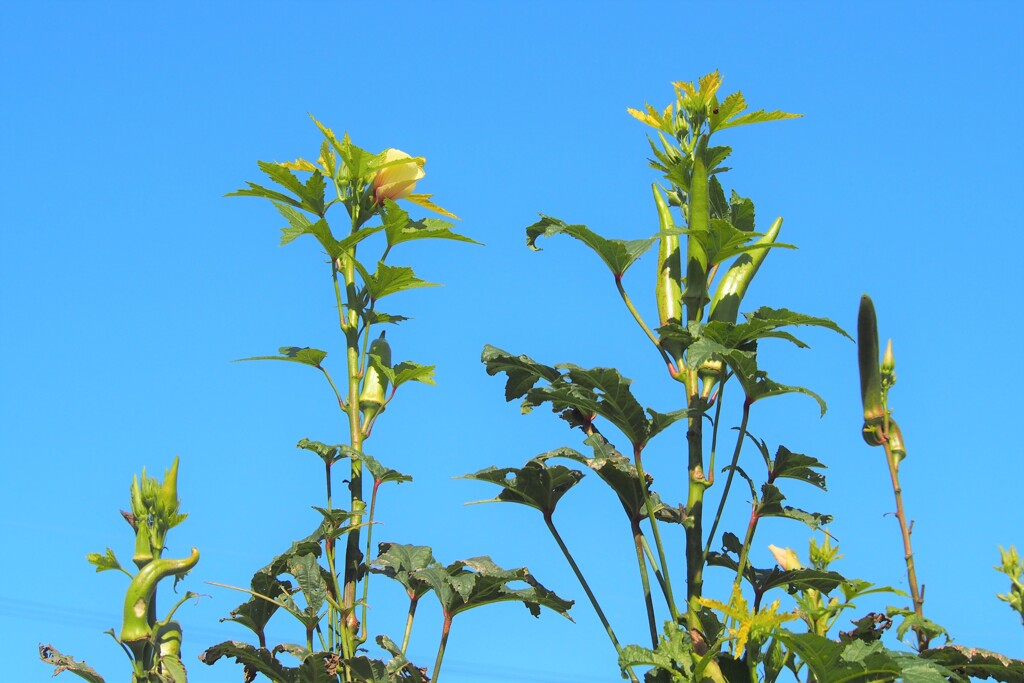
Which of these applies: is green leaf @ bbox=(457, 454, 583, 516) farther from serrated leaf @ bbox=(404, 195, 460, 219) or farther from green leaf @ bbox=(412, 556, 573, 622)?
serrated leaf @ bbox=(404, 195, 460, 219)

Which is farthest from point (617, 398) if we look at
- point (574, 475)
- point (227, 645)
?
point (227, 645)

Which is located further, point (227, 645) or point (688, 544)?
point (227, 645)

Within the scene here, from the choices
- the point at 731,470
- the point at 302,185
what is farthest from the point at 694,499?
the point at 302,185

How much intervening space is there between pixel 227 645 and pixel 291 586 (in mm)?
358

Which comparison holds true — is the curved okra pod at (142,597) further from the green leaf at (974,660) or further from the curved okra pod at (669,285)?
the green leaf at (974,660)

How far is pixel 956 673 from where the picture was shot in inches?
153

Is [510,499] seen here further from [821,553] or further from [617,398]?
[821,553]

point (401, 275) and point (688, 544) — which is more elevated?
point (401, 275)

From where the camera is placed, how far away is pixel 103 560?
3.89 meters

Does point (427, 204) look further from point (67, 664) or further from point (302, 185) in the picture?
point (67, 664)

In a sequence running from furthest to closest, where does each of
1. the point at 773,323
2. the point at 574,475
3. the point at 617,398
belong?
the point at 574,475 < the point at 617,398 < the point at 773,323

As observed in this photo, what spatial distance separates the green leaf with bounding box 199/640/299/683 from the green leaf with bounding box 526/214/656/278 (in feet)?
5.94

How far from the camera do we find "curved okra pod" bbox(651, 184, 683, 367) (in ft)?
13.6

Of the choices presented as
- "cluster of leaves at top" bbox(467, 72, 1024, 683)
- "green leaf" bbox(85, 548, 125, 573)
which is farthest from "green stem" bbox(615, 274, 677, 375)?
"green leaf" bbox(85, 548, 125, 573)
